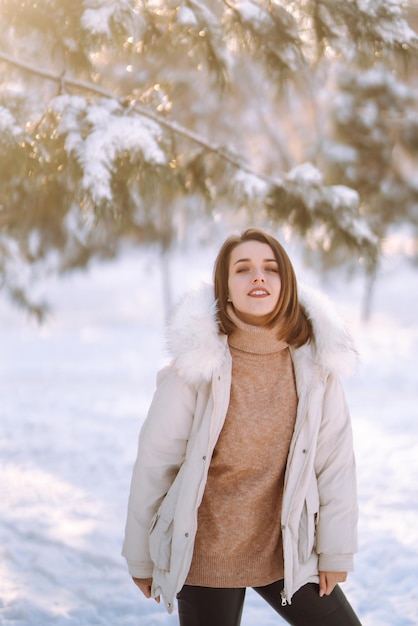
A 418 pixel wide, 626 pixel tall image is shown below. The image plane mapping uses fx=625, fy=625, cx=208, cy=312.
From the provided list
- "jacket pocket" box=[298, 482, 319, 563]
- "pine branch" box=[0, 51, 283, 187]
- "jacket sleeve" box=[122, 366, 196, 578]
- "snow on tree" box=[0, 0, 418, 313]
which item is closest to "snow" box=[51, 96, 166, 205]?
"snow on tree" box=[0, 0, 418, 313]

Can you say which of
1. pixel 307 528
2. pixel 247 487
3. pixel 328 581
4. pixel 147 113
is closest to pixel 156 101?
pixel 147 113

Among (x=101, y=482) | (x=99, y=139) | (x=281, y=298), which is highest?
(x=99, y=139)

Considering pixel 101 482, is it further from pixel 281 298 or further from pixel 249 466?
pixel 281 298

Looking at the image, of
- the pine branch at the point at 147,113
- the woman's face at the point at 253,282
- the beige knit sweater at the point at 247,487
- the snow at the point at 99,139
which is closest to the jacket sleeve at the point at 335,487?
the beige knit sweater at the point at 247,487

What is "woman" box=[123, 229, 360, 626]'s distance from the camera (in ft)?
6.03

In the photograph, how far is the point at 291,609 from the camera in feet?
6.15

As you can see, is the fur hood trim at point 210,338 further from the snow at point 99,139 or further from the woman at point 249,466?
the snow at point 99,139

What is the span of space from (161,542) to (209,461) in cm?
30

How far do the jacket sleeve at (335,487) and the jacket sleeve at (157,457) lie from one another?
0.42m

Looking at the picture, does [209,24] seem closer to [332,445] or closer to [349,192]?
[349,192]

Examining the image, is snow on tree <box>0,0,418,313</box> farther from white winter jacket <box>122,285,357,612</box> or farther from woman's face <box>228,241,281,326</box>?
white winter jacket <box>122,285,357,612</box>

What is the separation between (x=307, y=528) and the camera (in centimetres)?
187

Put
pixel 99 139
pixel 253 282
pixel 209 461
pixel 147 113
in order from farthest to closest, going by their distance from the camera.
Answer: pixel 147 113 < pixel 99 139 < pixel 253 282 < pixel 209 461

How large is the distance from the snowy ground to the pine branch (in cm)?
122
